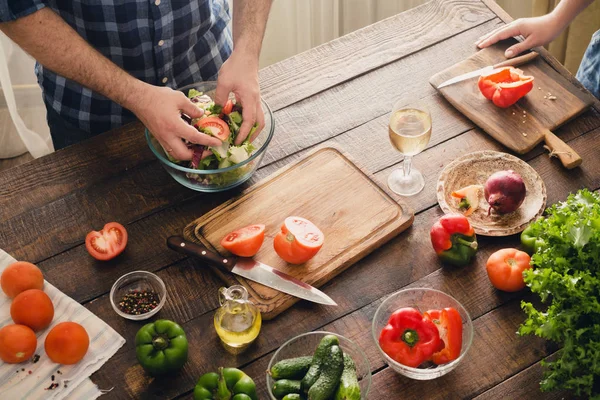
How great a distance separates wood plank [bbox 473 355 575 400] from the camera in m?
1.66

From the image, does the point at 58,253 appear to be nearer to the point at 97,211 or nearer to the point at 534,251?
the point at 97,211

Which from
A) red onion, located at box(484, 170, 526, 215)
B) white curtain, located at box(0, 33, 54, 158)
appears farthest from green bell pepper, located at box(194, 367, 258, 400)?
white curtain, located at box(0, 33, 54, 158)

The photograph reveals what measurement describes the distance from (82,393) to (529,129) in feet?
4.60

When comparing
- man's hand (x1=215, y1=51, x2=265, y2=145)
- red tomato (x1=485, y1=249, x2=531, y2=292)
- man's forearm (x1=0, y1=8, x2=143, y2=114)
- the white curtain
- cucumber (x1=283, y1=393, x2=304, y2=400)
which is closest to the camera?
cucumber (x1=283, y1=393, x2=304, y2=400)

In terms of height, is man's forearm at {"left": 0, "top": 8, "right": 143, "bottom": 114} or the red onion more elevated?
man's forearm at {"left": 0, "top": 8, "right": 143, "bottom": 114}

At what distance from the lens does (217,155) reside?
1947 millimetres

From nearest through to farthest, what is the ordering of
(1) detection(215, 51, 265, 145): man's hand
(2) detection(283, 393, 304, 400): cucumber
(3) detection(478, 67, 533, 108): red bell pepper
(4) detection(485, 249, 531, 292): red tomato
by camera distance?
1. (2) detection(283, 393, 304, 400): cucumber
2. (4) detection(485, 249, 531, 292): red tomato
3. (1) detection(215, 51, 265, 145): man's hand
4. (3) detection(478, 67, 533, 108): red bell pepper

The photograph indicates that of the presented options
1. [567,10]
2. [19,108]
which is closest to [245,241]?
[567,10]

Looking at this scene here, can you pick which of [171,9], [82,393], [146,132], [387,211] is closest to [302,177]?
[387,211]

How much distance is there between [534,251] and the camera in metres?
1.87

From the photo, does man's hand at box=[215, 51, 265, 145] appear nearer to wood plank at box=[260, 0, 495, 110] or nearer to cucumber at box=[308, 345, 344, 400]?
wood plank at box=[260, 0, 495, 110]

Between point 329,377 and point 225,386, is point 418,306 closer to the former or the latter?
point 329,377

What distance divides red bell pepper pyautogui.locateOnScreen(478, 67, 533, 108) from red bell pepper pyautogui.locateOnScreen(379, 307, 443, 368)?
0.80 meters

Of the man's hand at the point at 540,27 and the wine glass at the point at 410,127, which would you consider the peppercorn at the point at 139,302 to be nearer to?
the wine glass at the point at 410,127
